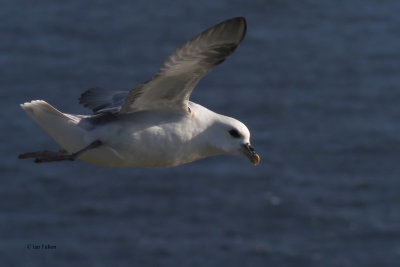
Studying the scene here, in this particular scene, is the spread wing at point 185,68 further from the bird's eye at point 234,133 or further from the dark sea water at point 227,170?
the dark sea water at point 227,170

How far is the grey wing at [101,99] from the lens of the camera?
9430 millimetres

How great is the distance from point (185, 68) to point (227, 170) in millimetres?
24819

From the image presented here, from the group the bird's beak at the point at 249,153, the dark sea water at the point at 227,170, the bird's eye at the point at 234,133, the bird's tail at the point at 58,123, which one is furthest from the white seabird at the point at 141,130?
the dark sea water at the point at 227,170

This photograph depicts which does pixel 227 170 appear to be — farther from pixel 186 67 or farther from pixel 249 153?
pixel 186 67

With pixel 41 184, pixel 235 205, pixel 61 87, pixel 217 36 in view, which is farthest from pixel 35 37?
pixel 217 36

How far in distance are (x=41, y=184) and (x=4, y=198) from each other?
4.37 ft

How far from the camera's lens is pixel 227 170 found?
32.4 meters

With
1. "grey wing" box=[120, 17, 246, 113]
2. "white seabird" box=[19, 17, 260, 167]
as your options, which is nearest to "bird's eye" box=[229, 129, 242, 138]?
"white seabird" box=[19, 17, 260, 167]

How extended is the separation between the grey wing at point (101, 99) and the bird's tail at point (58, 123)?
837 mm

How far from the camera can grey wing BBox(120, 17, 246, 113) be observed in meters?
7.28

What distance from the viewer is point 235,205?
1258 inches

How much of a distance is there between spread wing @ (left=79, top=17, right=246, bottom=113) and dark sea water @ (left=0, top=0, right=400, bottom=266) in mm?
22080

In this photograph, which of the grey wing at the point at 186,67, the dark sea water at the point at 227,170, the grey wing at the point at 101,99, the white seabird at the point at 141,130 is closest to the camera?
the grey wing at the point at 186,67

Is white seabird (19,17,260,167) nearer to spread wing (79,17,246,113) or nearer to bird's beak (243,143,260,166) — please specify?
spread wing (79,17,246,113)
